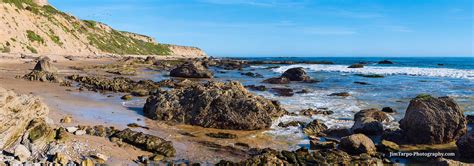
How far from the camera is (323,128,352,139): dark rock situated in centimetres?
1105

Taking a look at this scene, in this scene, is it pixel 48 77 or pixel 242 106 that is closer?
pixel 242 106

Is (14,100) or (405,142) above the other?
(14,100)

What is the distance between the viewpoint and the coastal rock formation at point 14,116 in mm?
7172

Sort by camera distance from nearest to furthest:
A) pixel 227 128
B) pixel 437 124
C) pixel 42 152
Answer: pixel 42 152 < pixel 437 124 < pixel 227 128

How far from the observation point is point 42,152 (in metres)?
7.13

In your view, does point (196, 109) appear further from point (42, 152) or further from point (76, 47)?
point (76, 47)

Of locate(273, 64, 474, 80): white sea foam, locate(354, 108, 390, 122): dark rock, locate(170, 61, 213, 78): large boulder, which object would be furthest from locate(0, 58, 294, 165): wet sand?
locate(273, 64, 474, 80): white sea foam

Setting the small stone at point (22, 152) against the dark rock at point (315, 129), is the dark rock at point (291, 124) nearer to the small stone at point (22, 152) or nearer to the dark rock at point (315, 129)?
the dark rock at point (315, 129)

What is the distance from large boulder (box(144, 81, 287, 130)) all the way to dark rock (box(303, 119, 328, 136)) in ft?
3.73

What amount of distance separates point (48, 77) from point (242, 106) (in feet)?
41.1

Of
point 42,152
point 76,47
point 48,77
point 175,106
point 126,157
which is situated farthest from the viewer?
point 76,47

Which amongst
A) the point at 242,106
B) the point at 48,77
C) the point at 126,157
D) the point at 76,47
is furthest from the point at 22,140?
the point at 76,47

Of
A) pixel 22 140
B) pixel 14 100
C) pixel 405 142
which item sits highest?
pixel 14 100

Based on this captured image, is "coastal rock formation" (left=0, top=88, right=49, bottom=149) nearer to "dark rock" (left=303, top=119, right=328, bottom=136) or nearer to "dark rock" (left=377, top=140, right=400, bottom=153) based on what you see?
"dark rock" (left=303, top=119, right=328, bottom=136)
